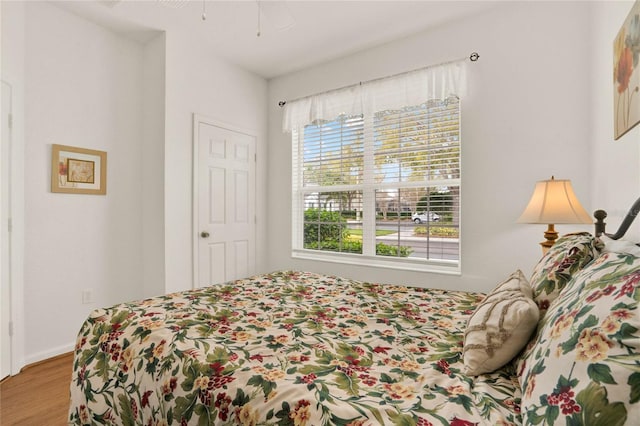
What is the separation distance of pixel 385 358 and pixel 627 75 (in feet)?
5.48

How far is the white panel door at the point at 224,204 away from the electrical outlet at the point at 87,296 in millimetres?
893

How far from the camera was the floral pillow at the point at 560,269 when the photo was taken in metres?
1.10

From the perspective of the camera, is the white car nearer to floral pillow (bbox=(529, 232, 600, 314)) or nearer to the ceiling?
the ceiling

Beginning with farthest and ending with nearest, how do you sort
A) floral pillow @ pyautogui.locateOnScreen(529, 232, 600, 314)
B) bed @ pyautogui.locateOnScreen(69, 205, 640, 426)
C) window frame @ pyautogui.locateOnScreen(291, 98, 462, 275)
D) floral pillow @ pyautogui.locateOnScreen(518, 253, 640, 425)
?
window frame @ pyautogui.locateOnScreen(291, 98, 462, 275)
floral pillow @ pyautogui.locateOnScreen(529, 232, 600, 314)
bed @ pyautogui.locateOnScreen(69, 205, 640, 426)
floral pillow @ pyautogui.locateOnScreen(518, 253, 640, 425)

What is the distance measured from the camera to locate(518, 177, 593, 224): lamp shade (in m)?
1.93

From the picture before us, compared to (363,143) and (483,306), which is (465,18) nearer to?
(363,143)

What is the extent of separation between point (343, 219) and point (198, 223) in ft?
5.08

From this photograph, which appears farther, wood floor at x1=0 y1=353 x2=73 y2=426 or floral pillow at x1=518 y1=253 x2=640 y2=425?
wood floor at x1=0 y1=353 x2=73 y2=426

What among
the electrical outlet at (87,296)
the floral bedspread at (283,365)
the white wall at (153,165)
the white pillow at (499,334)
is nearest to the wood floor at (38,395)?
the electrical outlet at (87,296)

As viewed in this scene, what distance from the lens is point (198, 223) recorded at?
336 centimetres

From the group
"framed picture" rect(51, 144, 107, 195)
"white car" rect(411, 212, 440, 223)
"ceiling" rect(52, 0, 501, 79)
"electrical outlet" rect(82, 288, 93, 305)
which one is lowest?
"electrical outlet" rect(82, 288, 93, 305)

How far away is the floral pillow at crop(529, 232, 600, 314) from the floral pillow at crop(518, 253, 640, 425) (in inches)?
11.4

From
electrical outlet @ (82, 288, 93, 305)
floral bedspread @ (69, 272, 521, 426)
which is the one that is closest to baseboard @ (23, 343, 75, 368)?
electrical outlet @ (82, 288, 93, 305)

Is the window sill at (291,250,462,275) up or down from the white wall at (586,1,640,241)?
down
